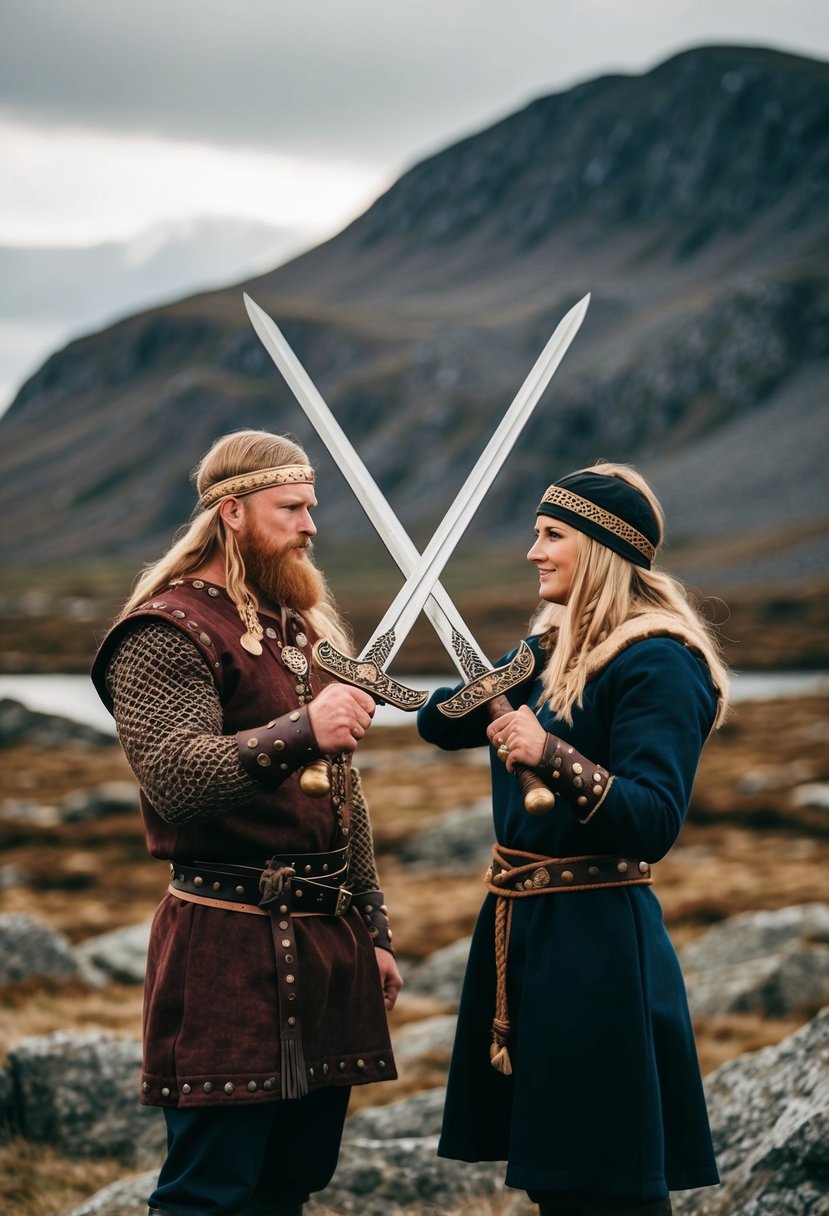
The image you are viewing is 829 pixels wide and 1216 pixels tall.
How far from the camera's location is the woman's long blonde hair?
3.60 m

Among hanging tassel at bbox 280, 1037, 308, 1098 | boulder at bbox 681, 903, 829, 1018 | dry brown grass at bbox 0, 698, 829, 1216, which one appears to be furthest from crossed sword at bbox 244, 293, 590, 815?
boulder at bbox 681, 903, 829, 1018

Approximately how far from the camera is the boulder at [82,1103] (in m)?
5.66

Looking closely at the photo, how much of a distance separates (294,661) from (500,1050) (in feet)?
3.98

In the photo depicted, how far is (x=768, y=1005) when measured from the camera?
7.91 meters

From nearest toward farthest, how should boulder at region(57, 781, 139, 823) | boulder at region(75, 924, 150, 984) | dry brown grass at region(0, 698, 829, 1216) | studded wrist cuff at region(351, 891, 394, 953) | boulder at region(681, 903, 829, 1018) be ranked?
studded wrist cuff at region(351, 891, 394, 953) → dry brown grass at region(0, 698, 829, 1216) → boulder at region(681, 903, 829, 1018) → boulder at region(75, 924, 150, 984) → boulder at region(57, 781, 139, 823)

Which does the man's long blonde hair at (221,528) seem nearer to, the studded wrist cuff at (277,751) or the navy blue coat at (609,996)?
the studded wrist cuff at (277,751)

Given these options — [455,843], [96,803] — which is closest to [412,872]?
[455,843]

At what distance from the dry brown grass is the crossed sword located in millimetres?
2203

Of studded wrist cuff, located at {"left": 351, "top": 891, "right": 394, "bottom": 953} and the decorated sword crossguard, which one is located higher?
the decorated sword crossguard

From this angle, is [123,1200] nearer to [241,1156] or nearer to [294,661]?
[241,1156]

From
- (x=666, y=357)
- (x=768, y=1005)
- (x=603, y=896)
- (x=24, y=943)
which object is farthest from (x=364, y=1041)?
(x=666, y=357)

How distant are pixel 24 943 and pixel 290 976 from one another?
7989 millimetres

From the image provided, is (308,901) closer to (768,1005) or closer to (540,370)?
(540,370)

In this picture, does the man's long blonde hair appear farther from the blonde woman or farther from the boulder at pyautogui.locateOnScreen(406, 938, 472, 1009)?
the boulder at pyautogui.locateOnScreen(406, 938, 472, 1009)
